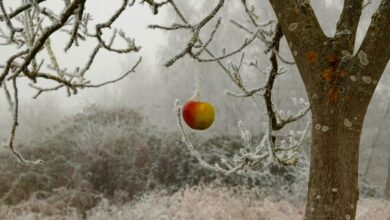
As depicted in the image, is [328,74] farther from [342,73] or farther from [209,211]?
[209,211]

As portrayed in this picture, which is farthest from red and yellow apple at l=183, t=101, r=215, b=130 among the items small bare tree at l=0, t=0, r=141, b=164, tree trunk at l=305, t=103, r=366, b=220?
tree trunk at l=305, t=103, r=366, b=220

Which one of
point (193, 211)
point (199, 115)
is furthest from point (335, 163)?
point (193, 211)

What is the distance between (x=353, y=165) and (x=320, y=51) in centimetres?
29

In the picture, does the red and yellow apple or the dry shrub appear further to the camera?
the dry shrub

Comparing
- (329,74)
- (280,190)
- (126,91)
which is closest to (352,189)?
(329,74)

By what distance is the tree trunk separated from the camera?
44.8 inches

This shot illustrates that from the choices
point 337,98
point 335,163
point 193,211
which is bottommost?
point 193,211

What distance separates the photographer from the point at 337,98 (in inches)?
45.6

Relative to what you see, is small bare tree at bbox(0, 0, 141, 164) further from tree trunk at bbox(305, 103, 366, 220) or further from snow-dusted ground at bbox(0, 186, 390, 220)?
snow-dusted ground at bbox(0, 186, 390, 220)

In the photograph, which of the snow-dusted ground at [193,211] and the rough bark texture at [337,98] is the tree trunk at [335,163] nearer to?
the rough bark texture at [337,98]

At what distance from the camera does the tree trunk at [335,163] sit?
1.14 m

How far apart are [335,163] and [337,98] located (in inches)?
6.1

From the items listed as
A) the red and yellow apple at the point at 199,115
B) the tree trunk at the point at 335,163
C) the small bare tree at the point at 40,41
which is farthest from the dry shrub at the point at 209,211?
the tree trunk at the point at 335,163

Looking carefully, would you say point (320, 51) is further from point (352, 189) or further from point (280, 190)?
point (280, 190)
